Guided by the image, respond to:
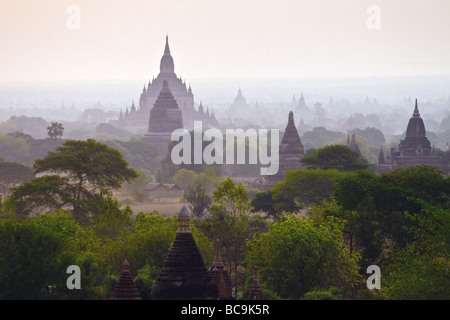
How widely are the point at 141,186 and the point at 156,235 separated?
6165 centimetres

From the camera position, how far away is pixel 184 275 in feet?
137

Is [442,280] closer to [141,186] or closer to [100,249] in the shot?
[100,249]

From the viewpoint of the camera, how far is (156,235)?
187ft

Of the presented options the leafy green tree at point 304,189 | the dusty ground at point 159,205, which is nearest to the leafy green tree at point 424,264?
the leafy green tree at point 304,189

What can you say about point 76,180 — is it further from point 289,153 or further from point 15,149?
point 15,149

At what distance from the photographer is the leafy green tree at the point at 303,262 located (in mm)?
51562

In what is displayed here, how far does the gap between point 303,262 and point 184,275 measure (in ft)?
36.7

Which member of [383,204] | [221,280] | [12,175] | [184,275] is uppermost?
[12,175]

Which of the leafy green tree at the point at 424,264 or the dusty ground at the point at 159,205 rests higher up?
the dusty ground at the point at 159,205

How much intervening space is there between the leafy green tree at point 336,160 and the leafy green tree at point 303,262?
36089 mm

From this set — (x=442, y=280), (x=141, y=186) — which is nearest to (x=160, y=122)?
(x=141, y=186)

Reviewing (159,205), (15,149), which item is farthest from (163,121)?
(159,205)

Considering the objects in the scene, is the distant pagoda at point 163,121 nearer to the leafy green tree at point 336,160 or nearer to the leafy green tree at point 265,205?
the leafy green tree at point 336,160
